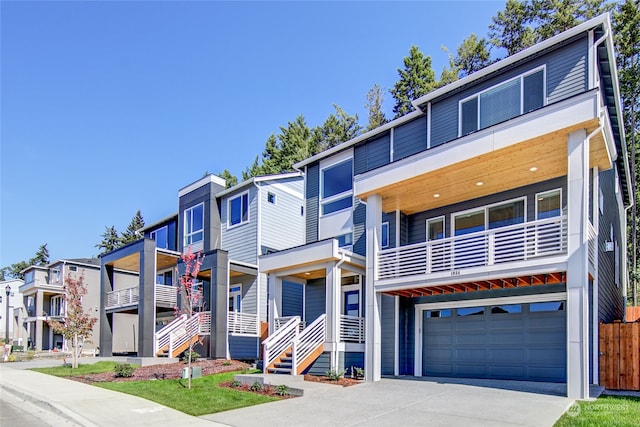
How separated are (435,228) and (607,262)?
528 centimetres

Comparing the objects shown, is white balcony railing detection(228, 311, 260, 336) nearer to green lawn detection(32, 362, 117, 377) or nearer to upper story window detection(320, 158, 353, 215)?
green lawn detection(32, 362, 117, 377)

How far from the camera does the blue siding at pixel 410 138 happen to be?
15.0m

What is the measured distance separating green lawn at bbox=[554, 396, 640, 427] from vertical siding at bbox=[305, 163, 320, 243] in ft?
36.1

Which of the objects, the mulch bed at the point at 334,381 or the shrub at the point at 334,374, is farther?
the shrub at the point at 334,374

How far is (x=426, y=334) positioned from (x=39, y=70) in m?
15.5

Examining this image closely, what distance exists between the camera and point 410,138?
50.5 ft

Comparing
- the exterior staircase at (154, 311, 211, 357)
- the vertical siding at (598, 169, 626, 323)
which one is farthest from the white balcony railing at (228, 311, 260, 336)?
the vertical siding at (598, 169, 626, 323)

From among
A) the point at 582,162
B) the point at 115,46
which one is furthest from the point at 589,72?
the point at 115,46

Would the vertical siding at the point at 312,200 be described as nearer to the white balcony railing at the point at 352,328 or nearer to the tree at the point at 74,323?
the white balcony railing at the point at 352,328

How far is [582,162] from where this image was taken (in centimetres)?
951

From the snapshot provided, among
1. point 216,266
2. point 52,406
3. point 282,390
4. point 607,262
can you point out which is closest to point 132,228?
point 216,266

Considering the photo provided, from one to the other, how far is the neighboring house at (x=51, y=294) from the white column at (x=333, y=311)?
2662cm

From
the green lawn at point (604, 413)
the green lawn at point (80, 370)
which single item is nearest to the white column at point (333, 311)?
the green lawn at point (604, 413)

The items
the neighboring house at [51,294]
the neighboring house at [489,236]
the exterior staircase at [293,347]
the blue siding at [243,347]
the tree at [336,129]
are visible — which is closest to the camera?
the neighboring house at [489,236]
